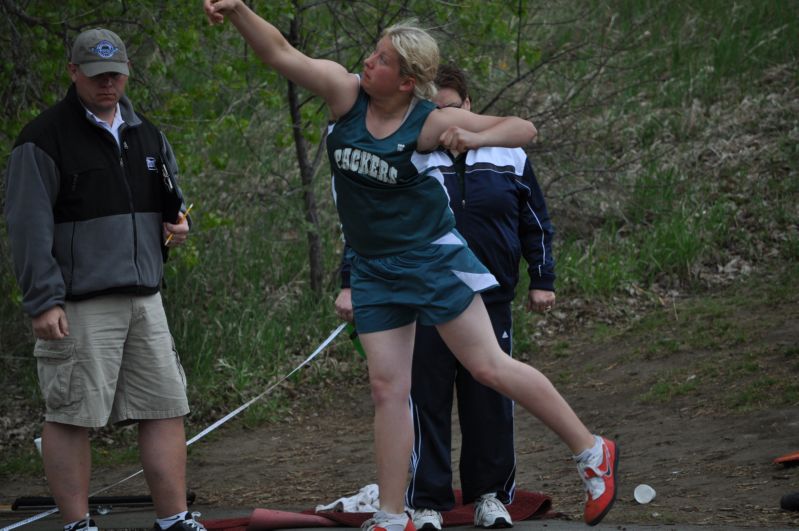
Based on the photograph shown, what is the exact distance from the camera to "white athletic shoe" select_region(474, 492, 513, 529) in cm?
498

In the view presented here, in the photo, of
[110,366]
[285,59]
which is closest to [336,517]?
[110,366]

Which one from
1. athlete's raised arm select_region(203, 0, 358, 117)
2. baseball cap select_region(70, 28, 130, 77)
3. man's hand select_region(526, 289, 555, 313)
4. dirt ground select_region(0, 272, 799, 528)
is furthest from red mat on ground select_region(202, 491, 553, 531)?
baseball cap select_region(70, 28, 130, 77)

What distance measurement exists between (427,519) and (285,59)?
2.12 m

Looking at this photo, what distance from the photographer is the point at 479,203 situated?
5.17m

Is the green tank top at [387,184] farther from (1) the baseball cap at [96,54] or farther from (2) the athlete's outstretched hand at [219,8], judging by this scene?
(1) the baseball cap at [96,54]

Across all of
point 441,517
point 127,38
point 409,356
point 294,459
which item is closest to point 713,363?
point 294,459

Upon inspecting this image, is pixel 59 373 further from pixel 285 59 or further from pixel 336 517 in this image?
pixel 285 59

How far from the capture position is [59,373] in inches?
187

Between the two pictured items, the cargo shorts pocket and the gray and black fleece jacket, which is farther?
the cargo shorts pocket

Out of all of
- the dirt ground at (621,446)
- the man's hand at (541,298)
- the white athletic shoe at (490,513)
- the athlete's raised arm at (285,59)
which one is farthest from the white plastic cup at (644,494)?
the athlete's raised arm at (285,59)

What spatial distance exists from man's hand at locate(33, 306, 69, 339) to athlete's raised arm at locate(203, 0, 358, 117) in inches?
52.7

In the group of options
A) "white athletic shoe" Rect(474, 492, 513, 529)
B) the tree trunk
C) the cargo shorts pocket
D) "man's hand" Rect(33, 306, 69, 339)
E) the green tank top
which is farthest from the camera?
the tree trunk

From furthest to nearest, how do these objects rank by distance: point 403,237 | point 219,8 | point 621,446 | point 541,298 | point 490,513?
1. point 621,446
2. point 541,298
3. point 490,513
4. point 403,237
5. point 219,8

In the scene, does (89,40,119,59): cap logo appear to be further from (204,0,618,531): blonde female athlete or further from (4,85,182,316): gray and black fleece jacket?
(204,0,618,531): blonde female athlete
